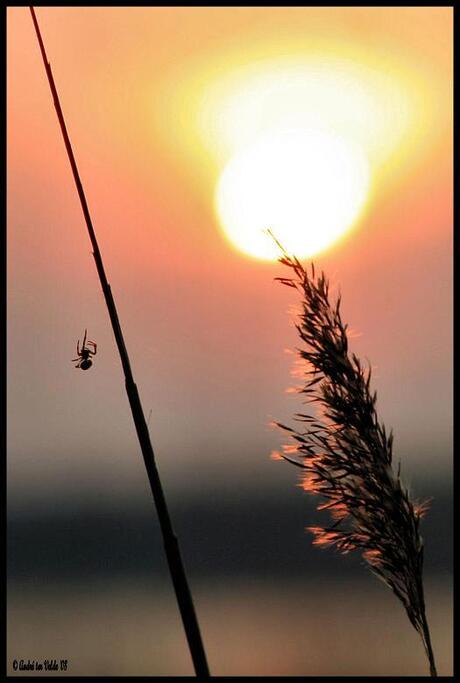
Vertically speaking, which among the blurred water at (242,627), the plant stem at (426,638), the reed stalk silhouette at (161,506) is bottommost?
the blurred water at (242,627)

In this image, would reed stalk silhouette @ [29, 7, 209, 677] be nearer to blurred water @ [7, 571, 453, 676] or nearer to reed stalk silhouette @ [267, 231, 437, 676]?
reed stalk silhouette @ [267, 231, 437, 676]

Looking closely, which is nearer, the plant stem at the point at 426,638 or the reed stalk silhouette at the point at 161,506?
the reed stalk silhouette at the point at 161,506

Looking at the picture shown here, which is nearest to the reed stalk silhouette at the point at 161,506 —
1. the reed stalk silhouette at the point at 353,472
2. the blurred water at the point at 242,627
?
the reed stalk silhouette at the point at 353,472

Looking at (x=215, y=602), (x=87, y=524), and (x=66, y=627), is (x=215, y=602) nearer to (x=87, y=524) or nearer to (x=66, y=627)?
(x=66, y=627)

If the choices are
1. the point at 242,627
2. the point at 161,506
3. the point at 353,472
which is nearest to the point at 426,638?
the point at 353,472

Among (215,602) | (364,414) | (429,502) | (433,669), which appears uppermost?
(364,414)

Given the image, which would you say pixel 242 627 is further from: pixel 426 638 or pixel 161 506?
pixel 161 506

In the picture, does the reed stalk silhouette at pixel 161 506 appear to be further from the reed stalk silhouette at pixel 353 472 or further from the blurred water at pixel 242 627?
the blurred water at pixel 242 627

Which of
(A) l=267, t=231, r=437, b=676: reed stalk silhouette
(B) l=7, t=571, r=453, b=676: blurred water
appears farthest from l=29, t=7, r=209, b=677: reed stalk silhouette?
(B) l=7, t=571, r=453, b=676: blurred water
